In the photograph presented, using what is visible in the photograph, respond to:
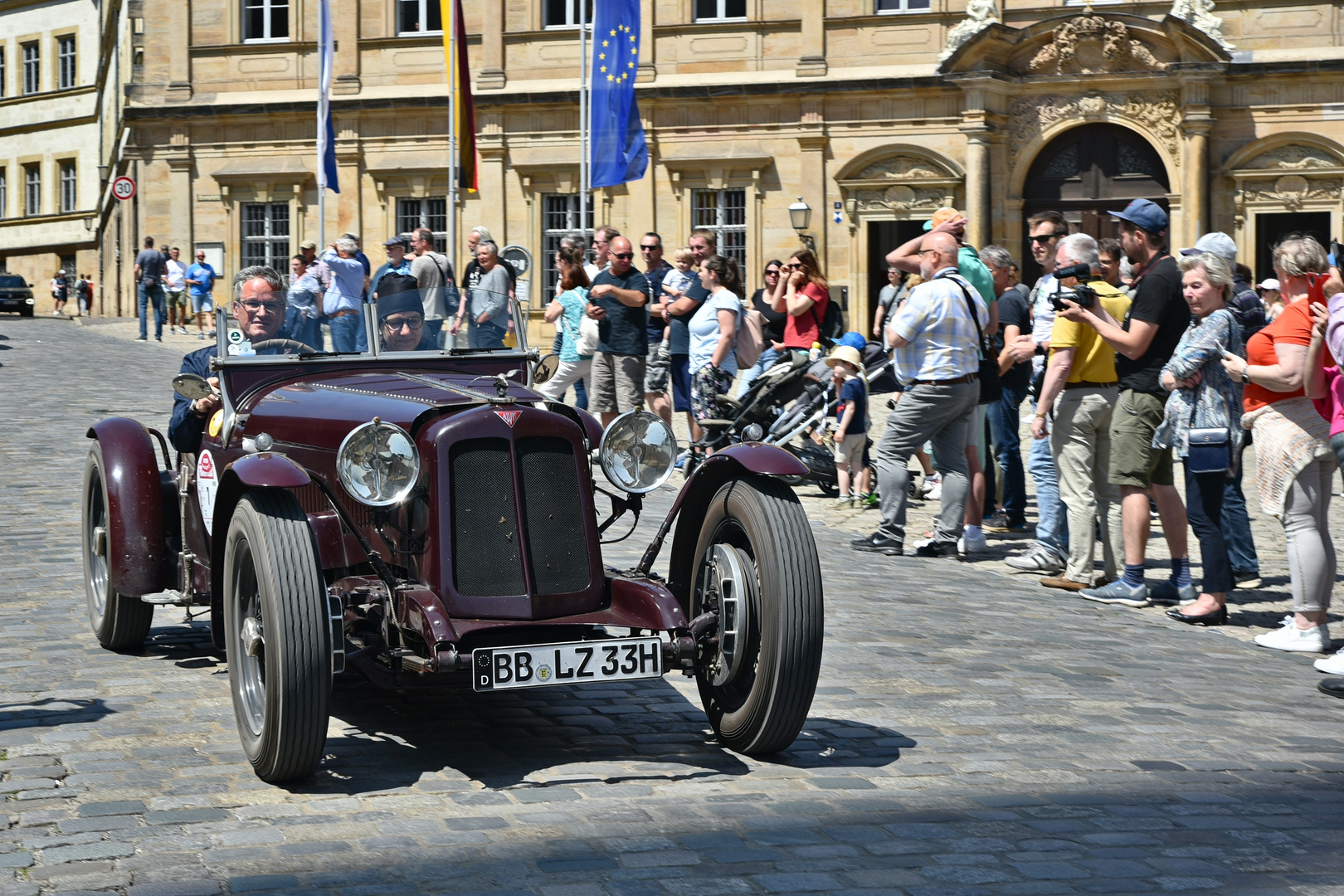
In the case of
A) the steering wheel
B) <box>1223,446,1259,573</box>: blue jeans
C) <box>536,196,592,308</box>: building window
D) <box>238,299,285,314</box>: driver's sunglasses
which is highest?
<box>536,196,592,308</box>: building window

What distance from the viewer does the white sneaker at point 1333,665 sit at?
7.71 metres

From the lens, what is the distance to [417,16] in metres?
34.6

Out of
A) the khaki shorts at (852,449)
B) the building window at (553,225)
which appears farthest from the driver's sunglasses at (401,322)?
the building window at (553,225)

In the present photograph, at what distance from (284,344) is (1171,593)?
514cm

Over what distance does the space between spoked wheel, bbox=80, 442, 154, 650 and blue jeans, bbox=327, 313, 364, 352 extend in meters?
1.27

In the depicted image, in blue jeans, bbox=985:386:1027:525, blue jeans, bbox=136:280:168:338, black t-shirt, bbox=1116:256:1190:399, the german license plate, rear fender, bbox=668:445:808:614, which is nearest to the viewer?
the german license plate

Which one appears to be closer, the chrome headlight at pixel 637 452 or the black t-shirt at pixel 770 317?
the chrome headlight at pixel 637 452

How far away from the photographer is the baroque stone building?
A: 29.0 m

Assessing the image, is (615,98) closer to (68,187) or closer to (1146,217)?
(1146,217)

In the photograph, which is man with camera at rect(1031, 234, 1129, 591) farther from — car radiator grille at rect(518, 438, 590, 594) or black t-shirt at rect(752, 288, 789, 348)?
black t-shirt at rect(752, 288, 789, 348)

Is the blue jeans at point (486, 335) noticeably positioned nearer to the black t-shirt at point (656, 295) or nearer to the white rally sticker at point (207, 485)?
the white rally sticker at point (207, 485)

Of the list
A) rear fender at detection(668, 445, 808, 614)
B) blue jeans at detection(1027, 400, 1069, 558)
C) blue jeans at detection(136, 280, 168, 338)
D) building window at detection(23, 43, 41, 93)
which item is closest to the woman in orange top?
blue jeans at detection(1027, 400, 1069, 558)

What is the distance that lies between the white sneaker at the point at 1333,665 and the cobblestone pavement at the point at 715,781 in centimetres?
7

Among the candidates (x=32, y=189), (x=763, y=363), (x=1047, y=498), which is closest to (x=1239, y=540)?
(x=1047, y=498)
